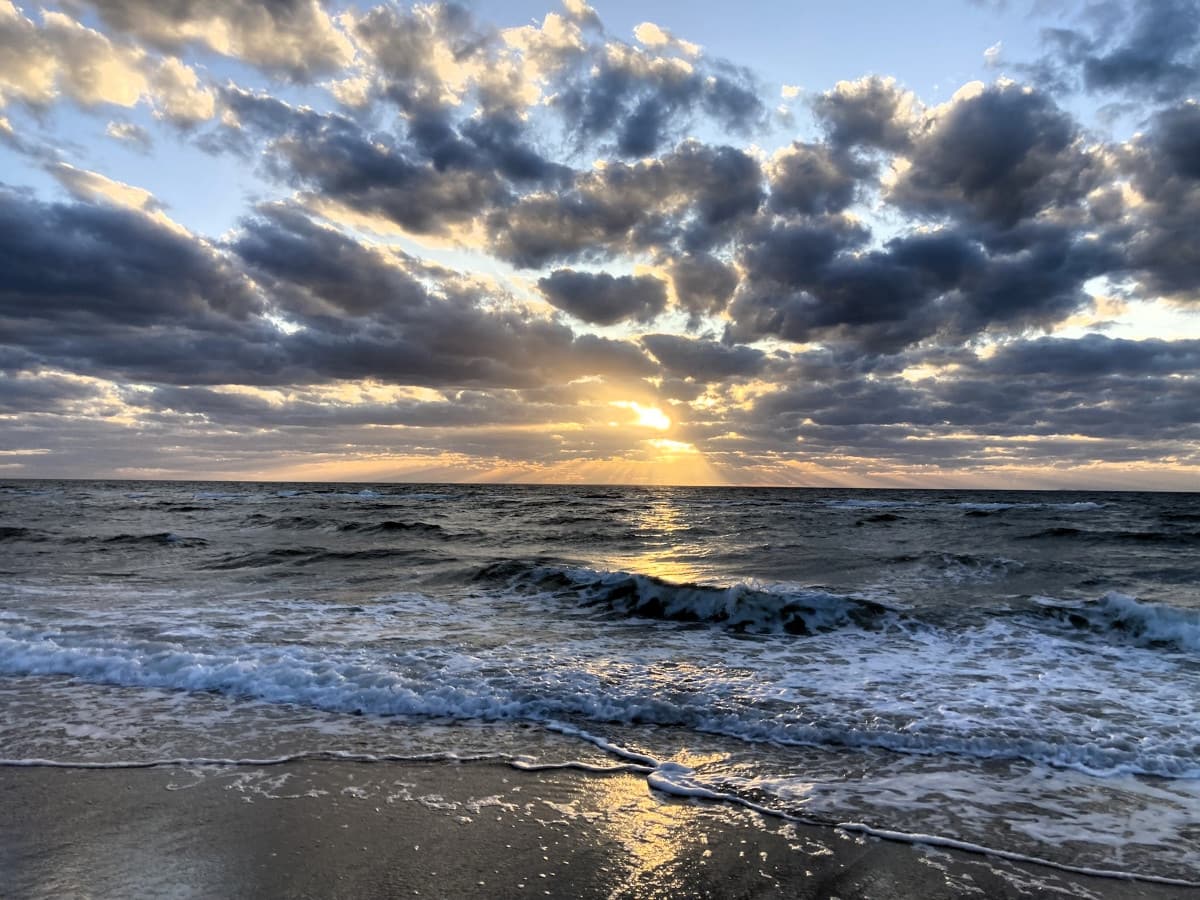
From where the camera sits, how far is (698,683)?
826 centimetres

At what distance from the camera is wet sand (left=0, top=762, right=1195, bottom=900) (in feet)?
12.6

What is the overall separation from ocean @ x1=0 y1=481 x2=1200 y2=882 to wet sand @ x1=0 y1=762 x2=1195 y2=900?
0.31 metres

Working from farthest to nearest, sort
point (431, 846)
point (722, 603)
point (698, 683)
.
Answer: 1. point (722, 603)
2. point (698, 683)
3. point (431, 846)

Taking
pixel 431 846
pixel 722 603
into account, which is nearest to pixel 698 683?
pixel 431 846

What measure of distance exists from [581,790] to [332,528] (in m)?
30.0

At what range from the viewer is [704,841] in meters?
4.41

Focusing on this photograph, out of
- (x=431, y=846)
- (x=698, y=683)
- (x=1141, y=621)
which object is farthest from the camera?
(x=1141, y=621)

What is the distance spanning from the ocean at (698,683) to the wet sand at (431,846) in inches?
12.4

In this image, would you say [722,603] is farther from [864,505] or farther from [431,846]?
[864,505]

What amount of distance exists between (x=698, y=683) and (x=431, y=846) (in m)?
4.53

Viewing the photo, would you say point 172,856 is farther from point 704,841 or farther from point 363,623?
point 363,623

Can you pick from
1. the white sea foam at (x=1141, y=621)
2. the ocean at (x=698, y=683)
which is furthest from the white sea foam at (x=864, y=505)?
the white sea foam at (x=1141, y=621)

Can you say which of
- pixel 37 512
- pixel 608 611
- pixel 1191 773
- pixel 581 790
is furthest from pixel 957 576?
pixel 37 512

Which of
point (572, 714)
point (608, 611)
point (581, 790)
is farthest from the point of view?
point (608, 611)
